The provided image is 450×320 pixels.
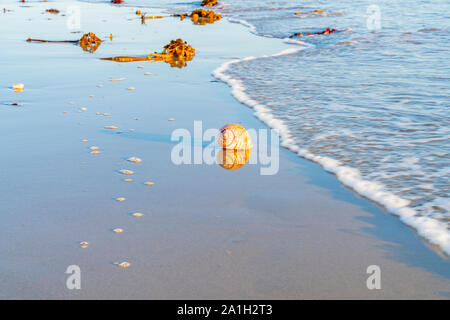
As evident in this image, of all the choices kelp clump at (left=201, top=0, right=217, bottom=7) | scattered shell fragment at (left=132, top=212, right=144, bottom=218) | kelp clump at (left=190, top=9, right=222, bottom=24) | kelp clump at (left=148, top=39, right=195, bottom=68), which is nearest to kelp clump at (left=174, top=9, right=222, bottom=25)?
kelp clump at (left=190, top=9, right=222, bottom=24)

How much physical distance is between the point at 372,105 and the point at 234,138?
2.59 m

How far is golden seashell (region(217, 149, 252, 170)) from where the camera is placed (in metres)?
4.96

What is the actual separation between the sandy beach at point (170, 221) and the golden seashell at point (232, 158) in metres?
0.14

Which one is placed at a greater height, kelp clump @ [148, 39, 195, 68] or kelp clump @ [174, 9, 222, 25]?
kelp clump @ [174, 9, 222, 25]

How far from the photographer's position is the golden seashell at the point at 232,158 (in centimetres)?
496

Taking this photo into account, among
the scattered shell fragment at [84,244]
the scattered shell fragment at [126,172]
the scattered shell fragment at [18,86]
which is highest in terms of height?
the scattered shell fragment at [18,86]

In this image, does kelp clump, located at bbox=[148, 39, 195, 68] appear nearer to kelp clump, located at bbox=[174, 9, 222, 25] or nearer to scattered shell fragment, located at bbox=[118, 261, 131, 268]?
scattered shell fragment, located at bbox=[118, 261, 131, 268]

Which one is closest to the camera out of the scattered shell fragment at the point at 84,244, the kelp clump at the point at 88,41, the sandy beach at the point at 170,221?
the sandy beach at the point at 170,221

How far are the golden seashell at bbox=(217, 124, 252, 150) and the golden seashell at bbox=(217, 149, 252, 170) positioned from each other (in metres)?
0.05

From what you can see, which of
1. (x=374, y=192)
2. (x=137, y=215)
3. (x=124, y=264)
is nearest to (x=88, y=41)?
(x=137, y=215)

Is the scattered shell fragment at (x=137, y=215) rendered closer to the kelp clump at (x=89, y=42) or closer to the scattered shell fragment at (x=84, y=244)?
the scattered shell fragment at (x=84, y=244)

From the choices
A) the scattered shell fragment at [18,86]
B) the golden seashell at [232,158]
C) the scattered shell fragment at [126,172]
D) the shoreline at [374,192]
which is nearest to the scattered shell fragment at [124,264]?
the scattered shell fragment at [126,172]
